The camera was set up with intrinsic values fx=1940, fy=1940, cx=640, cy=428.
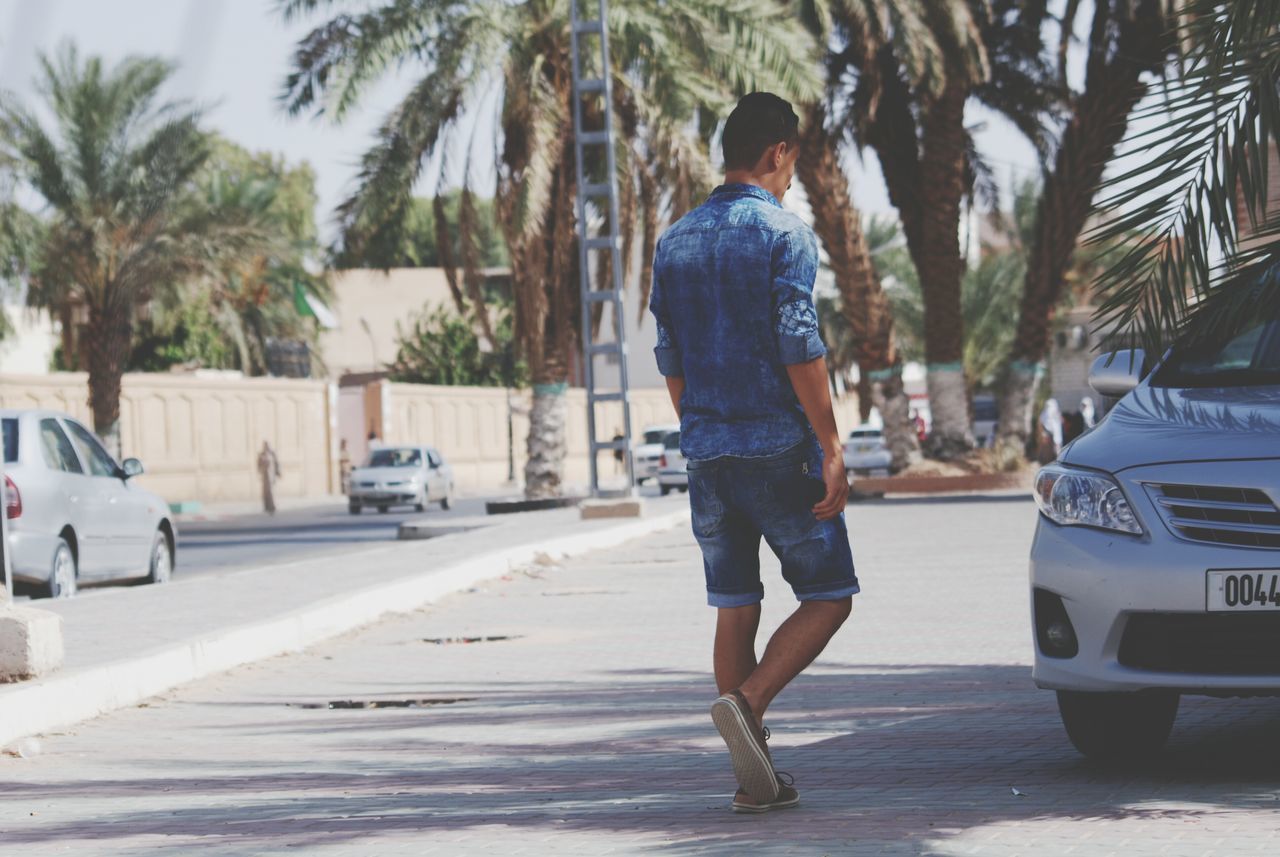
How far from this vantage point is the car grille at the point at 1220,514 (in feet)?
18.1

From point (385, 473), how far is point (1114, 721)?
3599cm

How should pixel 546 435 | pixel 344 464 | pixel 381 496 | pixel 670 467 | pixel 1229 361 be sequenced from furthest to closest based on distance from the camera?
pixel 344 464, pixel 670 467, pixel 381 496, pixel 546 435, pixel 1229 361

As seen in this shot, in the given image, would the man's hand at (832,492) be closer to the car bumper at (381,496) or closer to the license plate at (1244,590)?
the license plate at (1244,590)

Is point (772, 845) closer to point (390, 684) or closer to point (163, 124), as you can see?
point (390, 684)

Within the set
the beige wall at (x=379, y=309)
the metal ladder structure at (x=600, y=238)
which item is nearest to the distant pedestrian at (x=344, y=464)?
the metal ladder structure at (x=600, y=238)

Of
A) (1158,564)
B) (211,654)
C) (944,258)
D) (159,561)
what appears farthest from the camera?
(944,258)

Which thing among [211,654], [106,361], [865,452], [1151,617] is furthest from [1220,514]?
[865,452]

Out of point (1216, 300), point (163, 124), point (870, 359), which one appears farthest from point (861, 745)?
point (163, 124)

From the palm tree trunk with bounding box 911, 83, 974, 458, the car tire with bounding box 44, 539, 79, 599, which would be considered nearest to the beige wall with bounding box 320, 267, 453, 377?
the palm tree trunk with bounding box 911, 83, 974, 458

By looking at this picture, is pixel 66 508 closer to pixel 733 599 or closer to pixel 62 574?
pixel 62 574

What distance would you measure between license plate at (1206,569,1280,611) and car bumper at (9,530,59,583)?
1064 centimetres

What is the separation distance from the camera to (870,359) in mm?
32500

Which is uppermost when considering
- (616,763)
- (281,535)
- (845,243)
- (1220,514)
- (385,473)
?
(845,243)

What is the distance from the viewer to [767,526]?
5395mm
